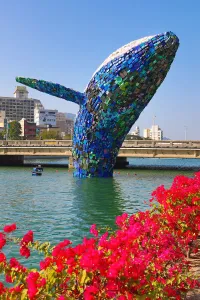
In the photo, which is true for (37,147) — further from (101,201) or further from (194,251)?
(194,251)

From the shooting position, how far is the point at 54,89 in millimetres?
35406

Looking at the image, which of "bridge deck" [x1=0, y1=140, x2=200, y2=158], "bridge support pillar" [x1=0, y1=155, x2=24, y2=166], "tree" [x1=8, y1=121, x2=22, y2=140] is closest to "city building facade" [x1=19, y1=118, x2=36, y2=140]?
"tree" [x1=8, y1=121, x2=22, y2=140]

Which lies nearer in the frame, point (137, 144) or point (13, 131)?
point (137, 144)

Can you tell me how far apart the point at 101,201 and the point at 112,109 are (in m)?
12.8

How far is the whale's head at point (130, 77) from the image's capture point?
31.8 m

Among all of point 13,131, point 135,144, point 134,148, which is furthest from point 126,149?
point 13,131

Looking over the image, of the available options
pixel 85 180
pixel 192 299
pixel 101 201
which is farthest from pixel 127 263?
pixel 85 180

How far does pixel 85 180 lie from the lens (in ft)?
120

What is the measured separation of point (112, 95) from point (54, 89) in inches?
231

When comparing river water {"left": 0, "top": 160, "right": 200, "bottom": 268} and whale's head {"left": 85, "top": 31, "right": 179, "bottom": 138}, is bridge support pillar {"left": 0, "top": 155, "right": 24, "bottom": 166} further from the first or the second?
whale's head {"left": 85, "top": 31, "right": 179, "bottom": 138}

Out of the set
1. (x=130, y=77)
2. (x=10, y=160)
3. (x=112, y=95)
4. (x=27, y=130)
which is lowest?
(x=10, y=160)

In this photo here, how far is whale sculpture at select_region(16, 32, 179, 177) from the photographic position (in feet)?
105

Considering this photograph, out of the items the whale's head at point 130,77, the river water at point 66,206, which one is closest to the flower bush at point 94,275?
the river water at point 66,206

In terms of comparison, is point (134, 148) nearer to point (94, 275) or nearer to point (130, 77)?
point (130, 77)
